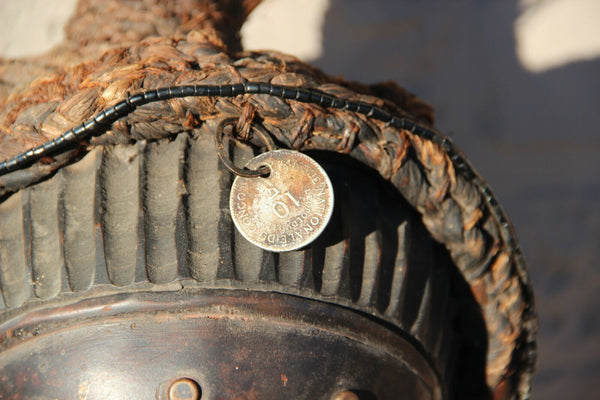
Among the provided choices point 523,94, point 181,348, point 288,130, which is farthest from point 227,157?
point 523,94

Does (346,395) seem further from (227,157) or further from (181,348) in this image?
(227,157)

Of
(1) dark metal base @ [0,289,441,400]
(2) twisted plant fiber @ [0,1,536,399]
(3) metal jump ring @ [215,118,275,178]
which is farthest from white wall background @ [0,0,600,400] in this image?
(1) dark metal base @ [0,289,441,400]

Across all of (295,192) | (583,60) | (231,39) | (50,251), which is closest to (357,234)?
(295,192)

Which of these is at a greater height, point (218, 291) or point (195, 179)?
point (195, 179)

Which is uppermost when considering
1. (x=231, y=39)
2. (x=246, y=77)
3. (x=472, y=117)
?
(x=472, y=117)

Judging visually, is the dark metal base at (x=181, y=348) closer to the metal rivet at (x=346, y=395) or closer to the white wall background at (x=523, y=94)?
the metal rivet at (x=346, y=395)

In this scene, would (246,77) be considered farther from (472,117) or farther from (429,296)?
(472,117)
